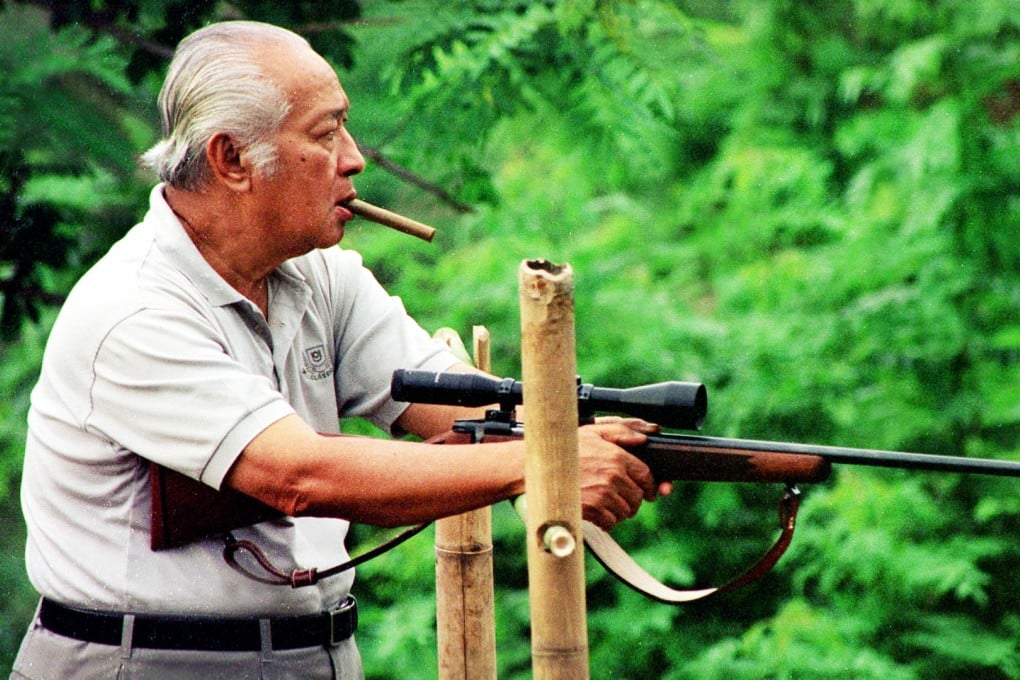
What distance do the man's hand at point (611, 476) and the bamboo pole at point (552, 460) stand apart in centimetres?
16

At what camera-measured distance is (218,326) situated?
91.8 inches

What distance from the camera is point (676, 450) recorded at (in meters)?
2.12

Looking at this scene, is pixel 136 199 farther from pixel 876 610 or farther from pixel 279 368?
pixel 876 610

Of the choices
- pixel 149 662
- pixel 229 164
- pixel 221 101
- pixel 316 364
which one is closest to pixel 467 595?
pixel 316 364

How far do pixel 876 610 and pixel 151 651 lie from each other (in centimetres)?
359

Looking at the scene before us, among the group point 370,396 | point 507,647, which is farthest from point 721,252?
point 370,396

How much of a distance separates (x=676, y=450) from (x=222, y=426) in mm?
756

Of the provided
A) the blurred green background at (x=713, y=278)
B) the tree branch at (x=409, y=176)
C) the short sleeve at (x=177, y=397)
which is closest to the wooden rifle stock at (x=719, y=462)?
the short sleeve at (x=177, y=397)

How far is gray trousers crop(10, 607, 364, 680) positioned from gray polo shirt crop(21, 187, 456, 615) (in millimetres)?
78

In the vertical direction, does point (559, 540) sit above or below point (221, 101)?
below

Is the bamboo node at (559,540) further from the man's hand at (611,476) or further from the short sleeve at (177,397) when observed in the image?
the short sleeve at (177,397)

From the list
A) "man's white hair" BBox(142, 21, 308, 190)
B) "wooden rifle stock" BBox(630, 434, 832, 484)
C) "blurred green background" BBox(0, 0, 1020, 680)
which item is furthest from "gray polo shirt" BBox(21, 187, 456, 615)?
"blurred green background" BBox(0, 0, 1020, 680)

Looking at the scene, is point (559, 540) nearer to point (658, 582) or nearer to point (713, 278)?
point (658, 582)

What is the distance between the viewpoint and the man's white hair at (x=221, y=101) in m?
2.34
